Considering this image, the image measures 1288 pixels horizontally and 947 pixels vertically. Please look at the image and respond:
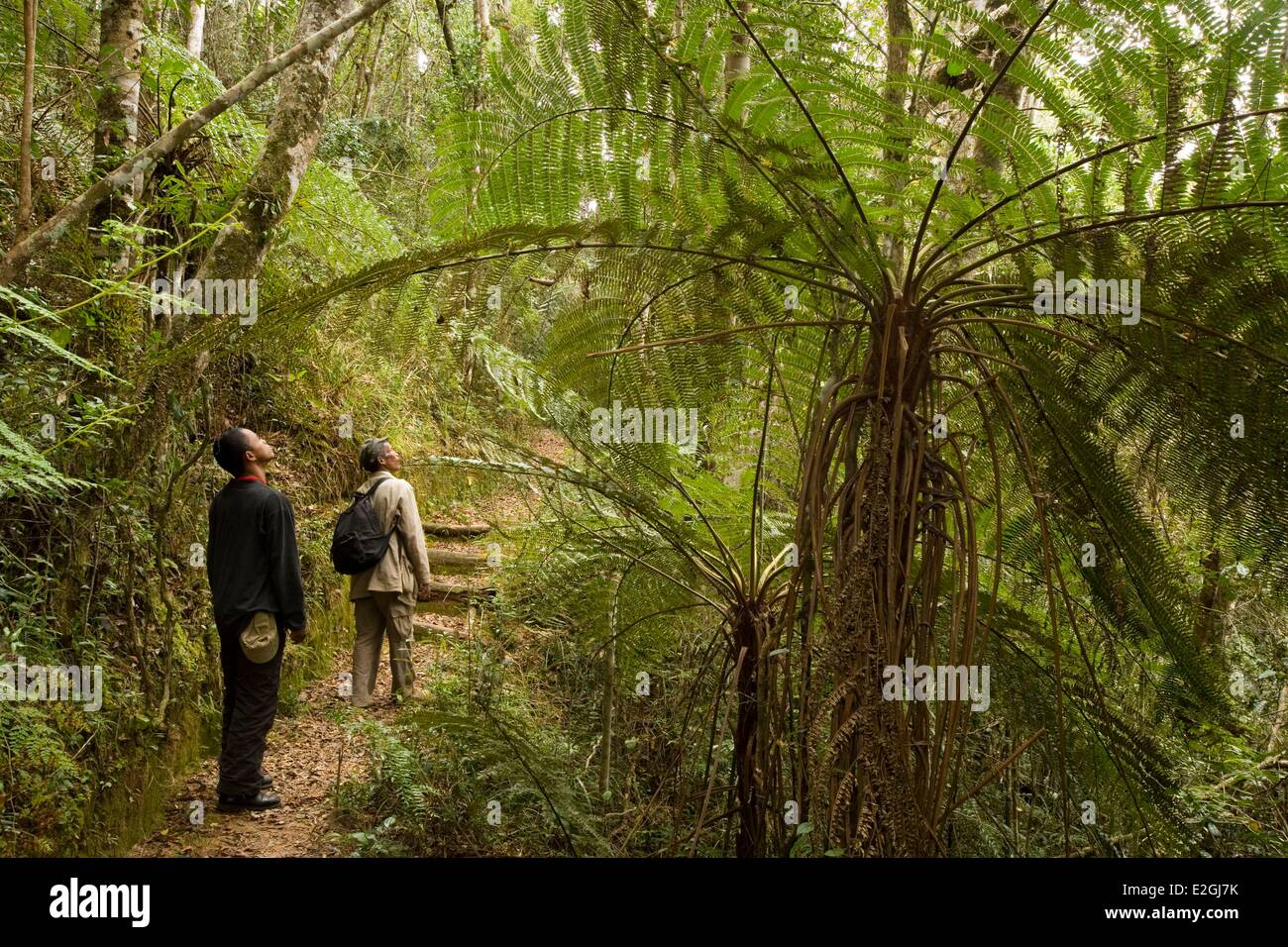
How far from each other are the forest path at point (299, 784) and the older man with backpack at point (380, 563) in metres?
0.19

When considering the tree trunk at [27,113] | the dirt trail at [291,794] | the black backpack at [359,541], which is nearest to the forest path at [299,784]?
the dirt trail at [291,794]

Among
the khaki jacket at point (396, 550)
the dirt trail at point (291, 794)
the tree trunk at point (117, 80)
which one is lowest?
the dirt trail at point (291, 794)

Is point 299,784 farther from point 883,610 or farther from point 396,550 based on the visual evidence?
point 883,610

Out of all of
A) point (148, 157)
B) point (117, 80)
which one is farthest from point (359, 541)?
point (117, 80)

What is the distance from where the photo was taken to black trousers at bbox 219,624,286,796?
11.0 ft

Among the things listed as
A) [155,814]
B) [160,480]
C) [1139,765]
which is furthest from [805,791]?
[160,480]

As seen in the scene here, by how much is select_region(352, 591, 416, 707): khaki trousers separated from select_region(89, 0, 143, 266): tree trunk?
2.17 m

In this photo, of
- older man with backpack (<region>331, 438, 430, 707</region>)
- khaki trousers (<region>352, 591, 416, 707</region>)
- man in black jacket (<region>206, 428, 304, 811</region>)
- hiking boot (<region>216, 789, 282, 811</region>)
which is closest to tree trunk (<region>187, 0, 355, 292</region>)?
man in black jacket (<region>206, 428, 304, 811</region>)

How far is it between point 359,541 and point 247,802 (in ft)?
4.31

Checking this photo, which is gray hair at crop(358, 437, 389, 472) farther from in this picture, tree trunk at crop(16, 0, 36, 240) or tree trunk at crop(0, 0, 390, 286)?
tree trunk at crop(16, 0, 36, 240)

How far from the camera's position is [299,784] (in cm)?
391

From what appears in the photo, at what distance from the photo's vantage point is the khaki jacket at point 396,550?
442 centimetres

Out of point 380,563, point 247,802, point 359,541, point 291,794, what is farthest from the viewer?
point 380,563

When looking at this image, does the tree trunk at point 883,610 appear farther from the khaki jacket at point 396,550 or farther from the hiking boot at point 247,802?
the khaki jacket at point 396,550
